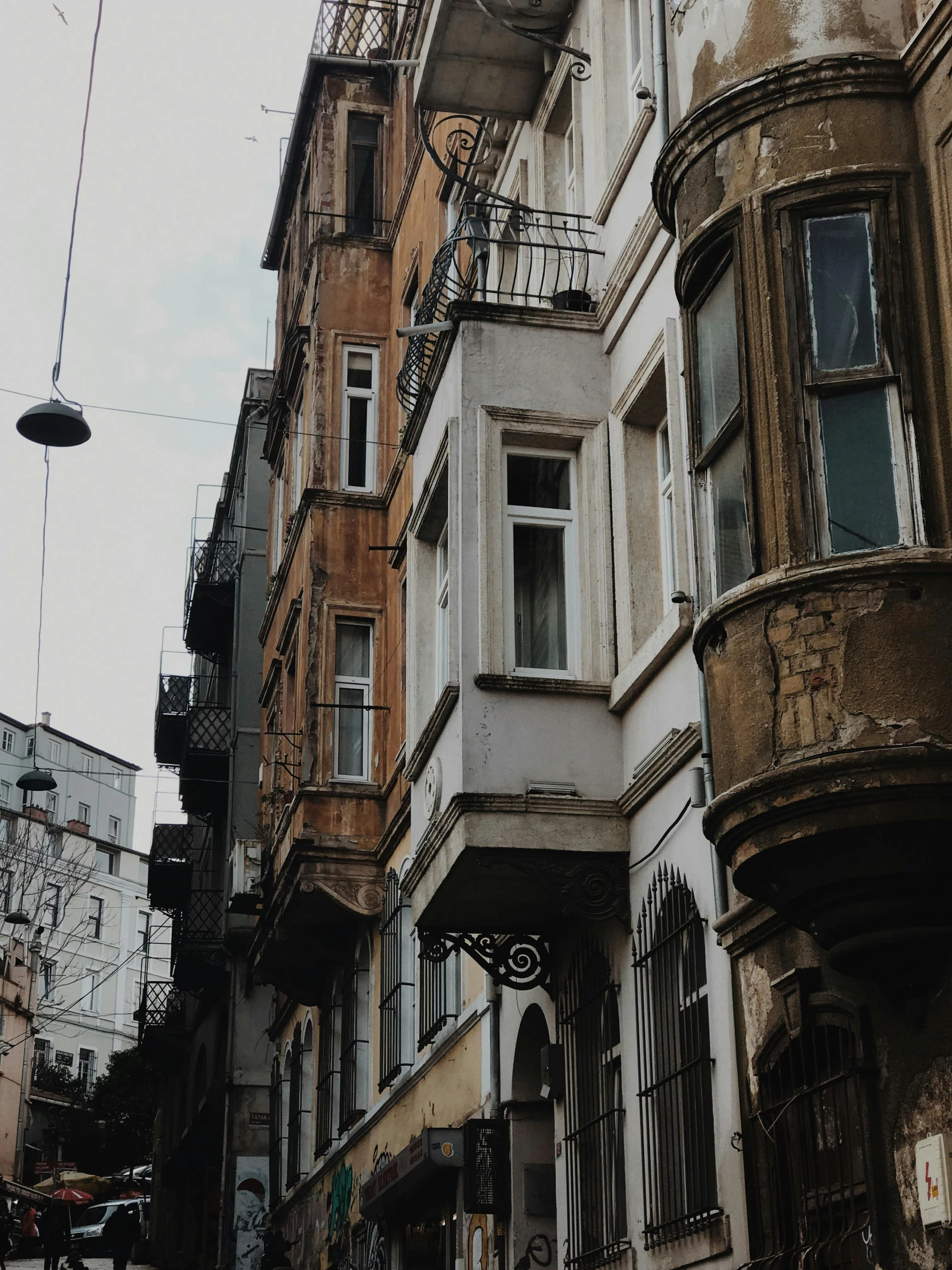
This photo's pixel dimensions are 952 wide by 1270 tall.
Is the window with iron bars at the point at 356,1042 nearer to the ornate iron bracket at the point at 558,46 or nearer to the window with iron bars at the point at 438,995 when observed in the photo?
the window with iron bars at the point at 438,995

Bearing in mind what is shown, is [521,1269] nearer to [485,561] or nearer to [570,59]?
[485,561]

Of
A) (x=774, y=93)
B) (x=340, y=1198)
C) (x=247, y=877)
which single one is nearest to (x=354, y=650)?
(x=247, y=877)

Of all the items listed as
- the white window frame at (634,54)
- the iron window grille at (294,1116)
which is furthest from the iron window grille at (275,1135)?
the white window frame at (634,54)

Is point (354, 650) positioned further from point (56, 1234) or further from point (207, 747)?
point (56, 1234)

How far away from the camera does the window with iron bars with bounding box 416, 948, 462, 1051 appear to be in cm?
1662

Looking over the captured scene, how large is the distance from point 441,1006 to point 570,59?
854cm

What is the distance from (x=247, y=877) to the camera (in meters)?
26.2

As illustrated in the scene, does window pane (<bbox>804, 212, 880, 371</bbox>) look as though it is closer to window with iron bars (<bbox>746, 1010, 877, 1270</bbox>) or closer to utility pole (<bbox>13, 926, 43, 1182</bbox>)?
window with iron bars (<bbox>746, 1010, 877, 1270</bbox>)

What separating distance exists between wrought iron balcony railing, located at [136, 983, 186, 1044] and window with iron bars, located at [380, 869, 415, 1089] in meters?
22.0

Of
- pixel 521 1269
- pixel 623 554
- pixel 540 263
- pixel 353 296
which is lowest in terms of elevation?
pixel 521 1269

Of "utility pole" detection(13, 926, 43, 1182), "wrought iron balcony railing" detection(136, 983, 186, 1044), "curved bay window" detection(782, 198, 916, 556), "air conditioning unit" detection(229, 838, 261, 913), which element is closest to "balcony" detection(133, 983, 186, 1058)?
"wrought iron balcony railing" detection(136, 983, 186, 1044)

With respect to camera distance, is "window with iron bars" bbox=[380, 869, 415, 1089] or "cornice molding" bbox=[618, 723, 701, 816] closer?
"cornice molding" bbox=[618, 723, 701, 816]

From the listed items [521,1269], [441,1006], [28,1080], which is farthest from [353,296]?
[28,1080]

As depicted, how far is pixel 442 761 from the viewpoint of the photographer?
12.8 metres
